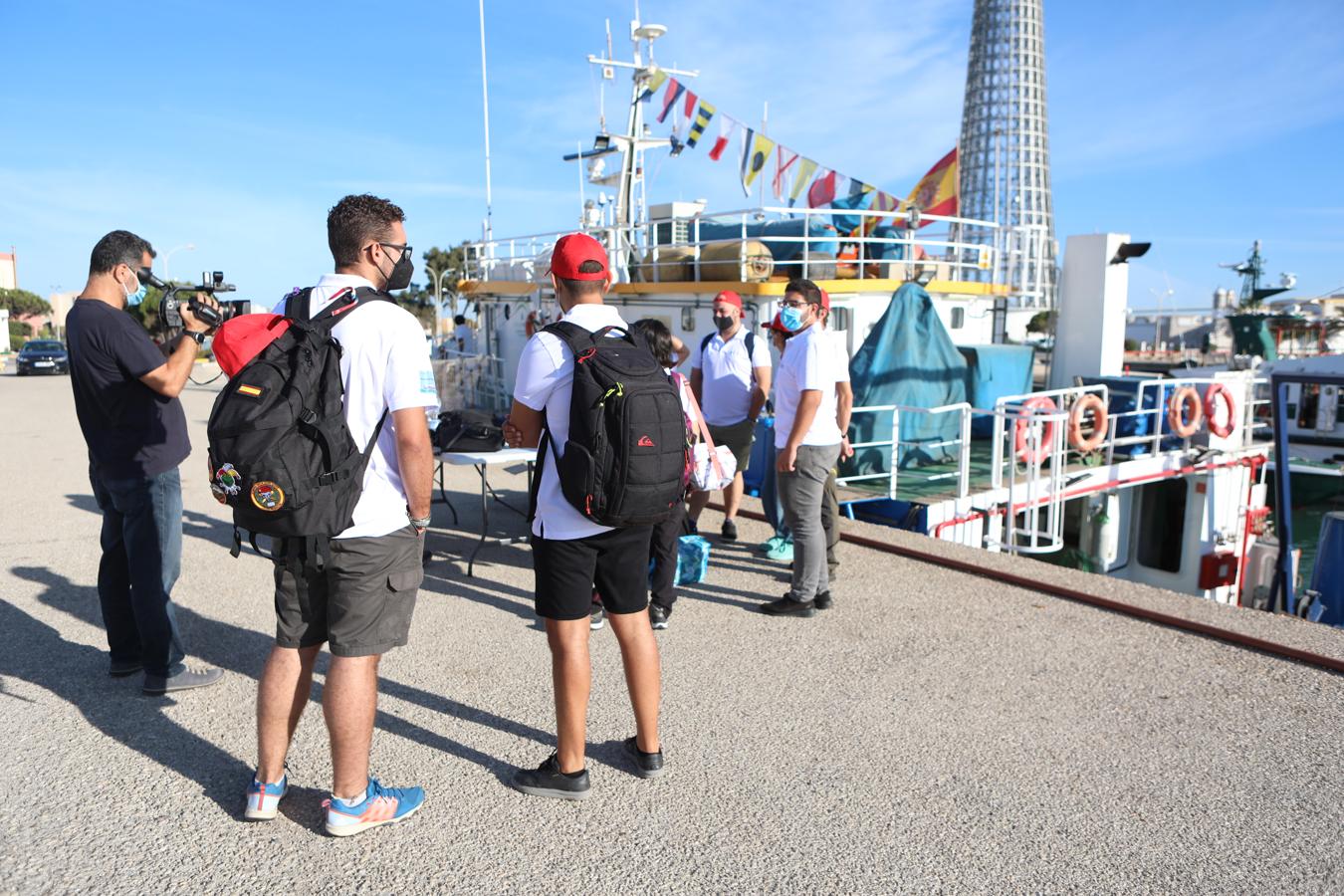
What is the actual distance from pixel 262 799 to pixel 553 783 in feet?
3.04

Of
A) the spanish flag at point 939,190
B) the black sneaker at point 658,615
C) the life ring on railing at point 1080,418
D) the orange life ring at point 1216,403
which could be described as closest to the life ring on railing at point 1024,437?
the life ring on railing at point 1080,418

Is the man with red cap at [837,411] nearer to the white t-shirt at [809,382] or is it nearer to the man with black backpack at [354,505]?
the white t-shirt at [809,382]

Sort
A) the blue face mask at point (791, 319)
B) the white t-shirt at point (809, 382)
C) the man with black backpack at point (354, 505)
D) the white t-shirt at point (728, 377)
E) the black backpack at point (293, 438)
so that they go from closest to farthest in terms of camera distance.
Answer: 1. the black backpack at point (293, 438)
2. the man with black backpack at point (354, 505)
3. the white t-shirt at point (809, 382)
4. the blue face mask at point (791, 319)
5. the white t-shirt at point (728, 377)

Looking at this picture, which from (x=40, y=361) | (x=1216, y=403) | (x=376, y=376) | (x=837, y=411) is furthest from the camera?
(x=40, y=361)

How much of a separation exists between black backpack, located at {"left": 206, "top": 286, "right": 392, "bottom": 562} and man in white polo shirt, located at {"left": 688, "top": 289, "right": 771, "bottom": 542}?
4.03 meters

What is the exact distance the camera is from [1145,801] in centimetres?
307

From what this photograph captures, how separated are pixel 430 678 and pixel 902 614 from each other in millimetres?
2588

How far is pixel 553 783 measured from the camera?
10.0 feet

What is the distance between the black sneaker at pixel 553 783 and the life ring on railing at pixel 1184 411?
9.64 meters

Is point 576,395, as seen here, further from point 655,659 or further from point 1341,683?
point 1341,683

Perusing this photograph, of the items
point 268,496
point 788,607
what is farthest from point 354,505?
point 788,607

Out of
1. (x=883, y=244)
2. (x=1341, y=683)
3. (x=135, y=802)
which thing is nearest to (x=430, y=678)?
(x=135, y=802)

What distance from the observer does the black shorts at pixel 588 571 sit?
290 cm

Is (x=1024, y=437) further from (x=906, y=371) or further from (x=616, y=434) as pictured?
(x=616, y=434)
